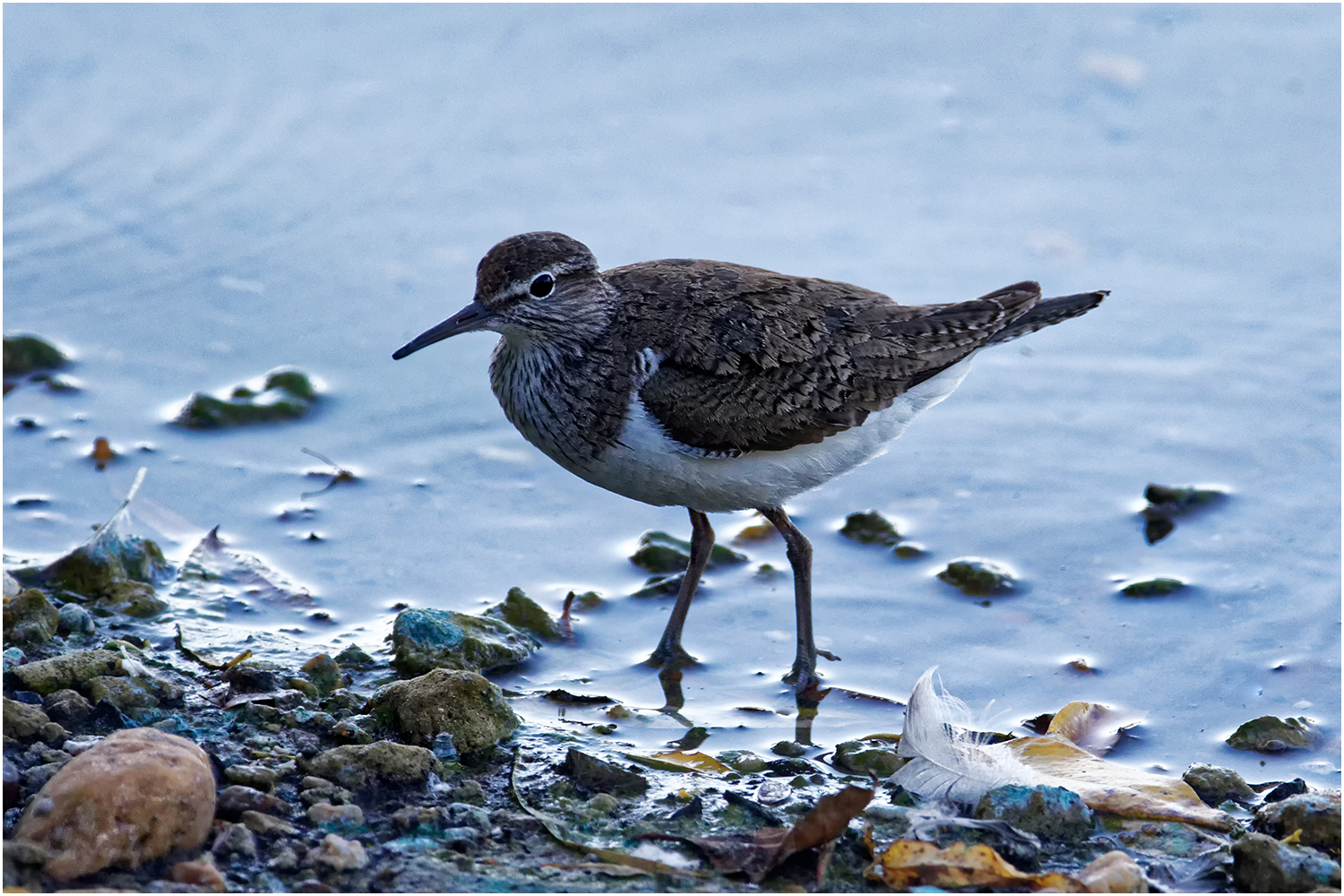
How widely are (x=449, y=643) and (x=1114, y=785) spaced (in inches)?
121

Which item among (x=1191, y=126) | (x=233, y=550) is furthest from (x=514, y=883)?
(x=1191, y=126)

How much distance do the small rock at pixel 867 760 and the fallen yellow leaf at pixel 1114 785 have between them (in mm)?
506

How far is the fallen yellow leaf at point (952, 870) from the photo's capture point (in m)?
5.13

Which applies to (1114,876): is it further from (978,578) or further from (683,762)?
(978,578)

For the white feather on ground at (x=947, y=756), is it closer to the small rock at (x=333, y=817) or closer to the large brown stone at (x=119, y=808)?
the small rock at (x=333, y=817)

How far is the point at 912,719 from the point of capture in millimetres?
6105

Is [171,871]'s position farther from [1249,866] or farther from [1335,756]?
[1335,756]

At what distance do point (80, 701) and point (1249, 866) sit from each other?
177 inches

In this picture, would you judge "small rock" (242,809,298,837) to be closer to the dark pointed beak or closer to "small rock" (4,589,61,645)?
"small rock" (4,589,61,645)

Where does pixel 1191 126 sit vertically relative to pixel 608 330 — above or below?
above

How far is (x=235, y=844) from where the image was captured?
4.94m

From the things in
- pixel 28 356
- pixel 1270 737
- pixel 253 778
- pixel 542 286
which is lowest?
pixel 1270 737

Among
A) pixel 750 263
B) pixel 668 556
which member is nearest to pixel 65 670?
pixel 668 556

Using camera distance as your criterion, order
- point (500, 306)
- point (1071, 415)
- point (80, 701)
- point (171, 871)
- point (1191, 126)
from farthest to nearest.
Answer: point (1191, 126)
point (1071, 415)
point (500, 306)
point (80, 701)
point (171, 871)
